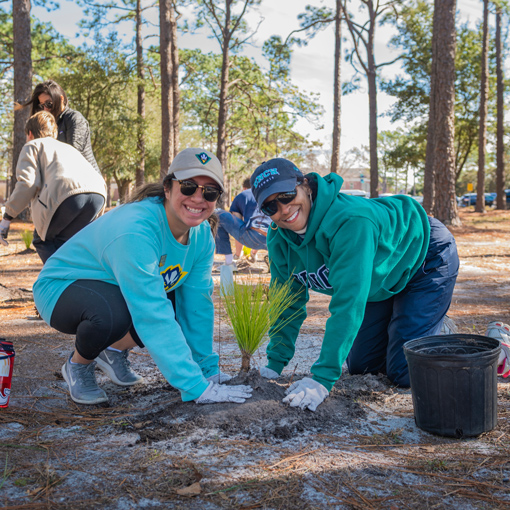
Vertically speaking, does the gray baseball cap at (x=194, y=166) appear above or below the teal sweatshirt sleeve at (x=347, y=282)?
above

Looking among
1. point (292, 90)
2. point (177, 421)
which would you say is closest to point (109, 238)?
point (177, 421)

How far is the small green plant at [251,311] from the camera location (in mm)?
2588

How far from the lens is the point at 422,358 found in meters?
2.23

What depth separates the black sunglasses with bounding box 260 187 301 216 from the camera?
2.38 m

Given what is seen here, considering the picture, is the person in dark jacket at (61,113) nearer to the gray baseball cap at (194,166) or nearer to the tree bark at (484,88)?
the gray baseball cap at (194,166)

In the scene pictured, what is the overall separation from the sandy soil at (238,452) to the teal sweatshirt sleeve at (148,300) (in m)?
0.33

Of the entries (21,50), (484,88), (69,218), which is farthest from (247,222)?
(484,88)

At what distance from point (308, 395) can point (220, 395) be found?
41 cm

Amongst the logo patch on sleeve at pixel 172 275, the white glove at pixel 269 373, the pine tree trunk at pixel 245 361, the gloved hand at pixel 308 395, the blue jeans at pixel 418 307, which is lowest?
the white glove at pixel 269 373

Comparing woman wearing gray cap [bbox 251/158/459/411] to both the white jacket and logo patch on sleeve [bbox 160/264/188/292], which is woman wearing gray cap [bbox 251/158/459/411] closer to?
logo patch on sleeve [bbox 160/264/188/292]

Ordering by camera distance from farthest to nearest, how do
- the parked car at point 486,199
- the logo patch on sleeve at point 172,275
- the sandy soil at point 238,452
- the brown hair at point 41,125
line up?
1. the parked car at point 486,199
2. the brown hair at point 41,125
3. the logo patch on sleeve at point 172,275
4. the sandy soil at point 238,452

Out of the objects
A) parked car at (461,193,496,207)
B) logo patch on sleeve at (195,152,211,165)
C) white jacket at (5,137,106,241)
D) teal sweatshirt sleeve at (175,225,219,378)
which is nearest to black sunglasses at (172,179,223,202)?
logo patch on sleeve at (195,152,211,165)

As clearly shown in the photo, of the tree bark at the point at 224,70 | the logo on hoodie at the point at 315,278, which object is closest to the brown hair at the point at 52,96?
the logo on hoodie at the point at 315,278

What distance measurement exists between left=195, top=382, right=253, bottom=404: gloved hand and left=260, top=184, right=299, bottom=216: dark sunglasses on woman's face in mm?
863
